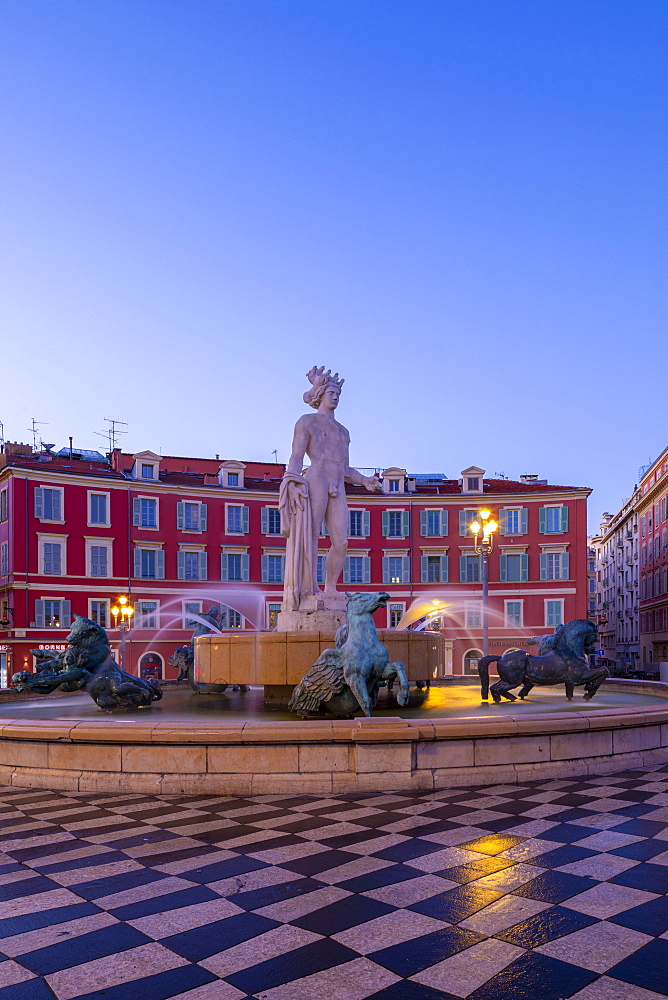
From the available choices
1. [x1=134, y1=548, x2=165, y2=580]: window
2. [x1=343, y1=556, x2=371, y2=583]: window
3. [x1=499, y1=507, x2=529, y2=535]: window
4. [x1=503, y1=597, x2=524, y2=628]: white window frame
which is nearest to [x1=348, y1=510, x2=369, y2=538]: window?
[x1=343, y1=556, x2=371, y2=583]: window

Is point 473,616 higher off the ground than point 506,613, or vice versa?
point 506,613

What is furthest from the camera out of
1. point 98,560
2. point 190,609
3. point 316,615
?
point 190,609

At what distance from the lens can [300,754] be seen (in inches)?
281

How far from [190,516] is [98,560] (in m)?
5.86

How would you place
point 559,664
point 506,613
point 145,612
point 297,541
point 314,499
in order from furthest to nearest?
point 506,613
point 145,612
point 314,499
point 297,541
point 559,664

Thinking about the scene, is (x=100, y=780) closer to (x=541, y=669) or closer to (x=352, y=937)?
(x=352, y=937)

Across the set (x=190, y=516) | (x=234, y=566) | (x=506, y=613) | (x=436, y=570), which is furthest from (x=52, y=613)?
(x=506, y=613)

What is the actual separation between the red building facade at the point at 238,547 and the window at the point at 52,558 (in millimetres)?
54

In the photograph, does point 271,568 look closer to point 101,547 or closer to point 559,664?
point 101,547

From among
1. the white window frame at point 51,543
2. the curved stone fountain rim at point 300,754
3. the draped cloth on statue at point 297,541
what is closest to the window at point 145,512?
the white window frame at point 51,543

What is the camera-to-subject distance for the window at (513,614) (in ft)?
154

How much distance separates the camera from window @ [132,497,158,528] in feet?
147

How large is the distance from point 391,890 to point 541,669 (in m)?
6.71

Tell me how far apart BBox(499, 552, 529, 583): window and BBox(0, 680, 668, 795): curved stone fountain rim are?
40.5 meters
